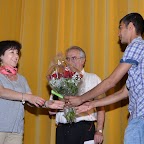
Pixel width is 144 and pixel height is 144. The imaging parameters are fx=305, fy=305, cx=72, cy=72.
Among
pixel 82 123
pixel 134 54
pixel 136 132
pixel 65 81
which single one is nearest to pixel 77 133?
Answer: pixel 82 123

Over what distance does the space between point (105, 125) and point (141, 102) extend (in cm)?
110

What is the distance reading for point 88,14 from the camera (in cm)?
331

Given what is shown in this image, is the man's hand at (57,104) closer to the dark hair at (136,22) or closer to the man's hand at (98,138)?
the man's hand at (98,138)

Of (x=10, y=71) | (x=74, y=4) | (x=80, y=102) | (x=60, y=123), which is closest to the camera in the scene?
(x=80, y=102)

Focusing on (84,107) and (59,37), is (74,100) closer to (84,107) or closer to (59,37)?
(84,107)

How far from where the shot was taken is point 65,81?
97.0 inches

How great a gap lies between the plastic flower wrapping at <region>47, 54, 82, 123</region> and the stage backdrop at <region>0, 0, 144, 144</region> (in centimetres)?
67

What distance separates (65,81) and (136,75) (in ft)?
1.97

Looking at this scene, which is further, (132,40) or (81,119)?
(81,119)

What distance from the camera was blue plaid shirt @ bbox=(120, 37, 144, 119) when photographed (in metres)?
2.10

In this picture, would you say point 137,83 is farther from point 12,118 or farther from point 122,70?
point 12,118

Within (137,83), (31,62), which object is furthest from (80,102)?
(31,62)

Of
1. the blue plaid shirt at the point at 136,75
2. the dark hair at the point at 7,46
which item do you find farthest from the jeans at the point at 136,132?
the dark hair at the point at 7,46

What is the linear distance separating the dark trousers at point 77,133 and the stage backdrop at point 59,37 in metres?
0.36
